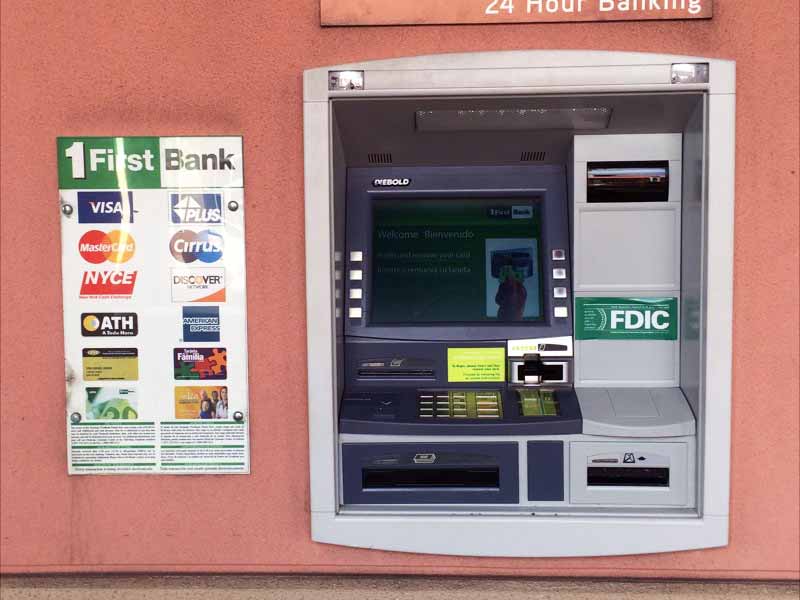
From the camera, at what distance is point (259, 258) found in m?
2.68

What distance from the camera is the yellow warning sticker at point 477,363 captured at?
2.79 metres

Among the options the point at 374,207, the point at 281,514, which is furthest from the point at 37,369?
the point at 374,207

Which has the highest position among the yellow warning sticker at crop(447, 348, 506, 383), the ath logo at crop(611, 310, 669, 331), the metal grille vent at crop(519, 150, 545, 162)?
the metal grille vent at crop(519, 150, 545, 162)

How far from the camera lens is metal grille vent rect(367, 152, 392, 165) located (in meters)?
2.85

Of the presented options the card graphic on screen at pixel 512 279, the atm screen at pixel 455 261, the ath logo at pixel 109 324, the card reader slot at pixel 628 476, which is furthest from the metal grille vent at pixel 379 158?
the card reader slot at pixel 628 476

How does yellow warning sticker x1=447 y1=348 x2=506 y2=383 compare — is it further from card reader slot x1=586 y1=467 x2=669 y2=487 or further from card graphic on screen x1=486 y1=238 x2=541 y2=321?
card reader slot x1=586 y1=467 x2=669 y2=487

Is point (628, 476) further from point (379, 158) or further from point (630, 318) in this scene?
point (379, 158)

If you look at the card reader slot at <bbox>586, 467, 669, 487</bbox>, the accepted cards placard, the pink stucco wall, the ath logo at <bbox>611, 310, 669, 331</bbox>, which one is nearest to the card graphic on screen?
the ath logo at <bbox>611, 310, 669, 331</bbox>

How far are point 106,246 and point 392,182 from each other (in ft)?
3.66

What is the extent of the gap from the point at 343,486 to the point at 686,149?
179cm

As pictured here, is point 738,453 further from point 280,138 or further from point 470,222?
point 280,138

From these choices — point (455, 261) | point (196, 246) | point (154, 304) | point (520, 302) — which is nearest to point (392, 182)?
point (455, 261)

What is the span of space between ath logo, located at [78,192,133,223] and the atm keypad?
1282 mm

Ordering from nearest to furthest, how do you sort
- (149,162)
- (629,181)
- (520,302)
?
(149,162) → (629,181) → (520,302)
